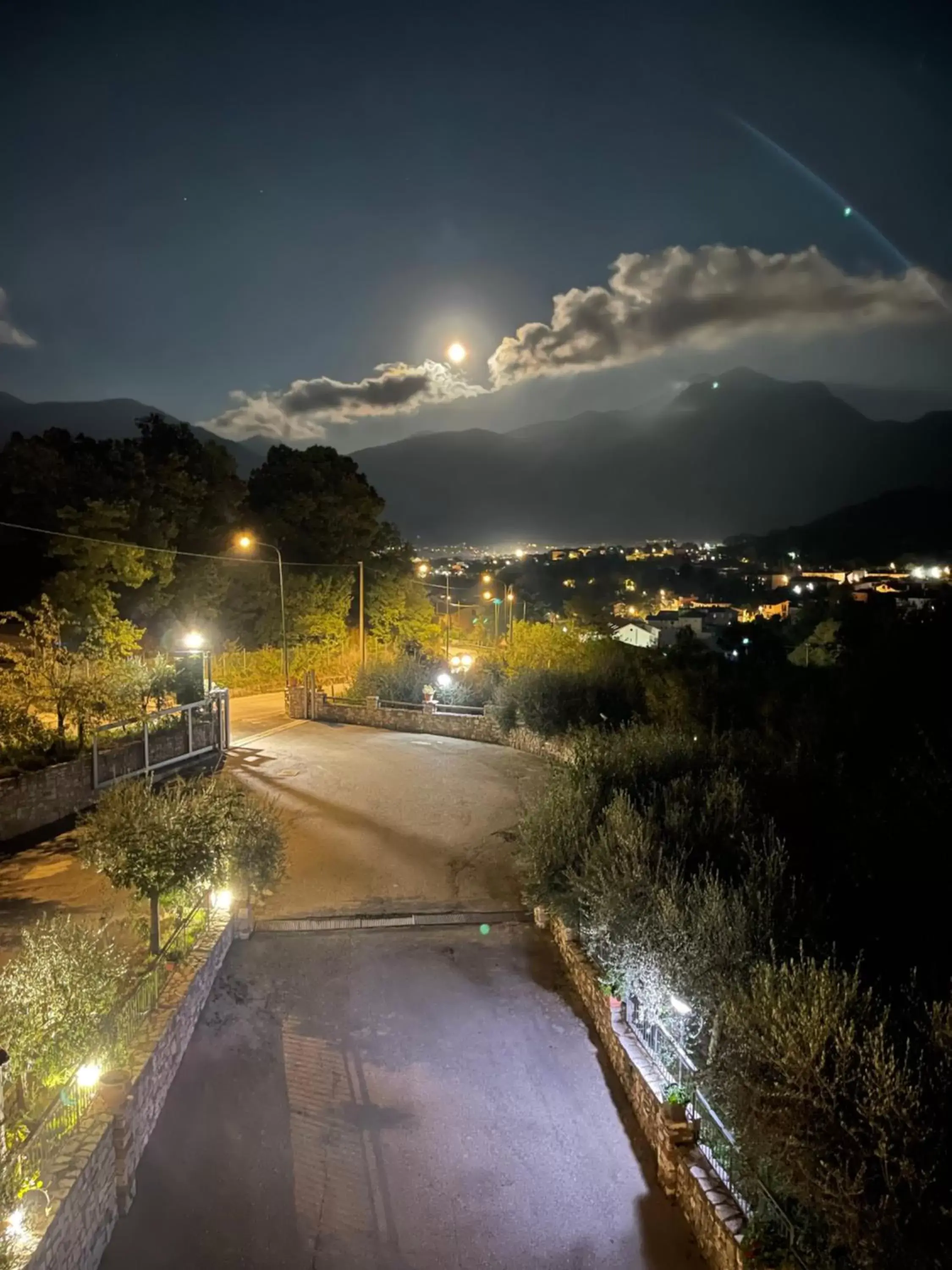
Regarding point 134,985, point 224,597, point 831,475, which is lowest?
point 134,985

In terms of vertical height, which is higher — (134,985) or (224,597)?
(224,597)

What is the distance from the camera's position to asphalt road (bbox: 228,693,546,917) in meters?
11.5

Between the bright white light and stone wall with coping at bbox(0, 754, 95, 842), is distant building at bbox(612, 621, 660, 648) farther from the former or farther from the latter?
the bright white light

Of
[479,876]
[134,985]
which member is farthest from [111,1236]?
[479,876]

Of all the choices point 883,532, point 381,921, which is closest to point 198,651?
point 381,921

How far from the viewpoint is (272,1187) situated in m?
6.08

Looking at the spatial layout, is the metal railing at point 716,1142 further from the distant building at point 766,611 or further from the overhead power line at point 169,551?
the distant building at point 766,611

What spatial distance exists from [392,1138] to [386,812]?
342 inches

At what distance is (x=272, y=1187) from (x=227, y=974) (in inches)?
124

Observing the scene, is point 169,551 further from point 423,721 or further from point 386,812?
point 386,812

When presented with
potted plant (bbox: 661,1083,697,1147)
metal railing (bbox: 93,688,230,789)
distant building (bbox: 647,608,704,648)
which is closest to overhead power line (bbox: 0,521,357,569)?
metal railing (bbox: 93,688,230,789)

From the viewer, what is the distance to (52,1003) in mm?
6098

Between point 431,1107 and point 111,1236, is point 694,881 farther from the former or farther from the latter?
point 111,1236

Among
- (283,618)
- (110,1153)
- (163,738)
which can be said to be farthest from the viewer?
(283,618)
